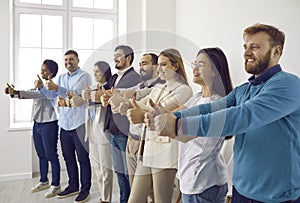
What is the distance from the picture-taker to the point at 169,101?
150cm

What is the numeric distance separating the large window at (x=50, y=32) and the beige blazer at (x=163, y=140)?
229cm

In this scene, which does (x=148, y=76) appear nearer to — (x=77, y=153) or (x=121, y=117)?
(x=121, y=117)

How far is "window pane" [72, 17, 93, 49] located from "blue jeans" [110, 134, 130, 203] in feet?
6.68

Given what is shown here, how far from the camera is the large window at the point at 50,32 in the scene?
3.76m

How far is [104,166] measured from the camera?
2498 mm

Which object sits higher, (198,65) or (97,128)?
(198,65)

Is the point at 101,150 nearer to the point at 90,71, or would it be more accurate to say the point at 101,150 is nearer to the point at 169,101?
the point at 90,71

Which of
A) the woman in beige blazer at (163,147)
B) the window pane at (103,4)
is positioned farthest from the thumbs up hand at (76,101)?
the window pane at (103,4)

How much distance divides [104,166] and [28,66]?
2.05 meters

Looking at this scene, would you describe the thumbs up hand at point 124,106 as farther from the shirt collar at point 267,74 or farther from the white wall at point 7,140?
the white wall at point 7,140

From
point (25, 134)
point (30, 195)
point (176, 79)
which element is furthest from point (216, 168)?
point (25, 134)

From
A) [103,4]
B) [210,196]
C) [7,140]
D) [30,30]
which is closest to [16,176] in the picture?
[7,140]

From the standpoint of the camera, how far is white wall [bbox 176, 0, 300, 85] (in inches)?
78.3

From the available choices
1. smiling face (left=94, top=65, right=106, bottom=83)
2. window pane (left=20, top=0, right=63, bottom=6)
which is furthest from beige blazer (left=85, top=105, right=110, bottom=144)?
window pane (left=20, top=0, right=63, bottom=6)
